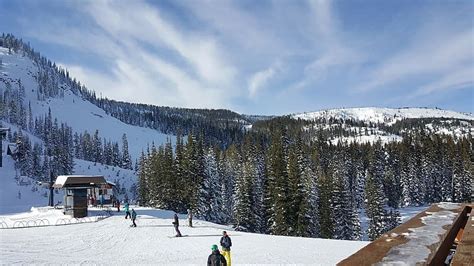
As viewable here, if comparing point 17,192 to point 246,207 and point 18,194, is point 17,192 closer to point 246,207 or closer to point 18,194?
point 18,194

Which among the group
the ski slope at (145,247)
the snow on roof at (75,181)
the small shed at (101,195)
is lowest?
the ski slope at (145,247)

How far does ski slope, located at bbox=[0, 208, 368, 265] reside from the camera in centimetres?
1870

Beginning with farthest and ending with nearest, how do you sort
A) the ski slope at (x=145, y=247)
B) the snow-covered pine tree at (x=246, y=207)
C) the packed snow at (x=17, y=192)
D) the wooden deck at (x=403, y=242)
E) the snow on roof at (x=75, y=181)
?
the packed snow at (x=17, y=192) < the snow-covered pine tree at (x=246, y=207) < the snow on roof at (x=75, y=181) < the ski slope at (x=145, y=247) < the wooden deck at (x=403, y=242)

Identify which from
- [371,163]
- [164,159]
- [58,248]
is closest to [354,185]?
[371,163]

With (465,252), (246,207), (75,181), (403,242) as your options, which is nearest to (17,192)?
(75,181)

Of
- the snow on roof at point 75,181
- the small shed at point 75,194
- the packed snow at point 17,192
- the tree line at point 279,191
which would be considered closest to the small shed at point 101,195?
the tree line at point 279,191

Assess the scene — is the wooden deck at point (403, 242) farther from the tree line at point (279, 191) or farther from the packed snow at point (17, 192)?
the packed snow at point (17, 192)

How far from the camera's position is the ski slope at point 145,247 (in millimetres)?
18703

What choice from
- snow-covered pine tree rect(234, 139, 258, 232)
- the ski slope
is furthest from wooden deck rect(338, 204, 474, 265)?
snow-covered pine tree rect(234, 139, 258, 232)

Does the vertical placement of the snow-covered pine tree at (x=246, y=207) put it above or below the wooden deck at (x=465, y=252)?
below

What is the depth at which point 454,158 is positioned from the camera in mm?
92875

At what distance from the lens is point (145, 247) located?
2341 cm

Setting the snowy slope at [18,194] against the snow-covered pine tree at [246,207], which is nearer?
the snow-covered pine tree at [246,207]

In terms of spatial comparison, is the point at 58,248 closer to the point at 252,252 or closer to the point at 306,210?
the point at 252,252
